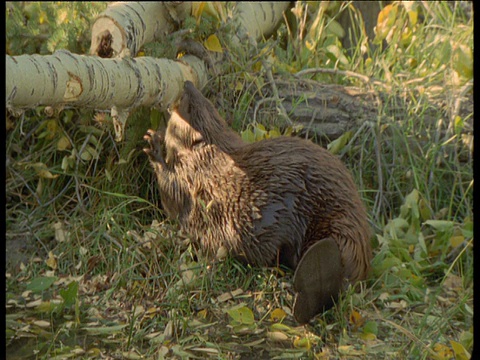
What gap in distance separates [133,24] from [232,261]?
114 cm

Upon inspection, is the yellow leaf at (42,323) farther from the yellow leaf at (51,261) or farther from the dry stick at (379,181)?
the dry stick at (379,181)

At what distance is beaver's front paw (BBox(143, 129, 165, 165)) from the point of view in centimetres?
329

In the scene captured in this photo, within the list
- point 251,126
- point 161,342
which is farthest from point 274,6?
point 161,342

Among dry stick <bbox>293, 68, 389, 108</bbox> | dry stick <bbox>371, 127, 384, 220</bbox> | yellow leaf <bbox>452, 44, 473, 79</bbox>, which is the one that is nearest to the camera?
dry stick <bbox>371, 127, 384, 220</bbox>

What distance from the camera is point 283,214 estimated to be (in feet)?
9.59

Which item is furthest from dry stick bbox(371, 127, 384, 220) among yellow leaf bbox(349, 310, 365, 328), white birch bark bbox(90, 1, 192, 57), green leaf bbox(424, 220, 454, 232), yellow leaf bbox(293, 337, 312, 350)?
white birch bark bbox(90, 1, 192, 57)

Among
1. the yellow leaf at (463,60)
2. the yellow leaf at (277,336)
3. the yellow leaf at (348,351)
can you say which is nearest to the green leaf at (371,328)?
the yellow leaf at (348,351)

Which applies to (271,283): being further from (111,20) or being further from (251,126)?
(111,20)

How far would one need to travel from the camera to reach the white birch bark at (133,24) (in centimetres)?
317

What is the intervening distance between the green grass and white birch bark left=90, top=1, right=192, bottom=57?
0.37 metres

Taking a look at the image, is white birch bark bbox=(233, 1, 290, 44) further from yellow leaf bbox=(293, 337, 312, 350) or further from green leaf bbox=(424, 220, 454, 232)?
yellow leaf bbox=(293, 337, 312, 350)

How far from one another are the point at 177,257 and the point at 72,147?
935 millimetres

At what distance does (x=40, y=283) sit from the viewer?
10.2 ft

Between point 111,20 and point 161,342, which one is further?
point 111,20
